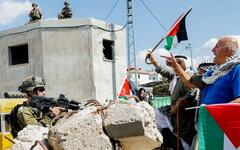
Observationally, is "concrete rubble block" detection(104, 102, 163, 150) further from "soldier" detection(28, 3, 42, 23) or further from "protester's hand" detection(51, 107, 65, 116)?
"soldier" detection(28, 3, 42, 23)

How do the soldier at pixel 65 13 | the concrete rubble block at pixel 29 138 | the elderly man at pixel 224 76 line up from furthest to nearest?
the soldier at pixel 65 13, the elderly man at pixel 224 76, the concrete rubble block at pixel 29 138

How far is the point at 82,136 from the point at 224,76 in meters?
1.46

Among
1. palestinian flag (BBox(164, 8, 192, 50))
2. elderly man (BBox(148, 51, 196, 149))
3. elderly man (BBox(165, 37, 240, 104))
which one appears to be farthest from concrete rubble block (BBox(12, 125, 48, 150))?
palestinian flag (BBox(164, 8, 192, 50))

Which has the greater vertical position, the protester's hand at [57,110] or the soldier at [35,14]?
the soldier at [35,14]

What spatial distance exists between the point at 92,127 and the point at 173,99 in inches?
101

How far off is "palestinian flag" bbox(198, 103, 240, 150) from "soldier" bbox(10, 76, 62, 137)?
5.19 ft

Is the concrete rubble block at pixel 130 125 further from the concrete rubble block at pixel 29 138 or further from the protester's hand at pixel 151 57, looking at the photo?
the protester's hand at pixel 151 57

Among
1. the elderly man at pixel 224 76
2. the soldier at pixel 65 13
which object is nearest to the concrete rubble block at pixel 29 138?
the elderly man at pixel 224 76

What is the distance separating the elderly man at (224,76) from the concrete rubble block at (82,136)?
3.96 feet

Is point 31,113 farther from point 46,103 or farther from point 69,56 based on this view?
point 69,56

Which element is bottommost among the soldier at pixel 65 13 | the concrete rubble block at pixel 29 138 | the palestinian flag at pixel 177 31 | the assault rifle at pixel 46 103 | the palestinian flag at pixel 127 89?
the concrete rubble block at pixel 29 138

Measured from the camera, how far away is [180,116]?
5.69 m

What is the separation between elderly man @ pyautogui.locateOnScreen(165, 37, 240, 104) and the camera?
12.9 ft

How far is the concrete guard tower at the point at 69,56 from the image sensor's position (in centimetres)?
1875
